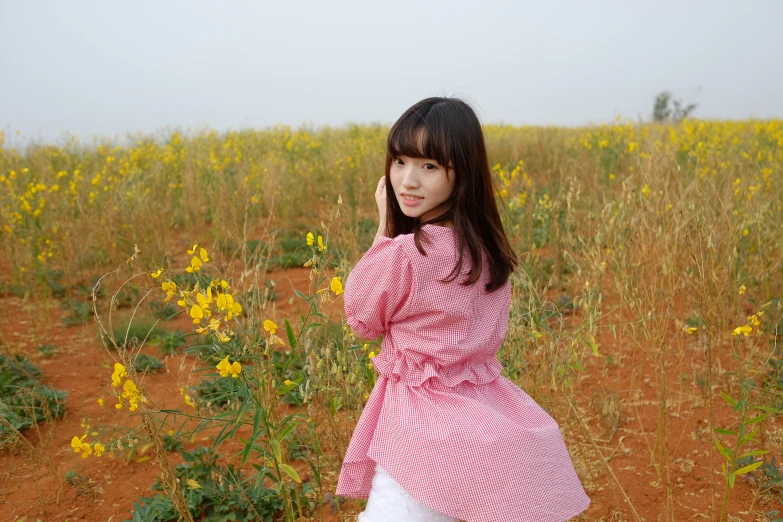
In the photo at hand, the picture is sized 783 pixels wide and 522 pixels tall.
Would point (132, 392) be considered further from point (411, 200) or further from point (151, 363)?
point (151, 363)

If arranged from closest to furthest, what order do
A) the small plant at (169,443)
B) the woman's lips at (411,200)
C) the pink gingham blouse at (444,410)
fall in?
the pink gingham blouse at (444,410)
the woman's lips at (411,200)
the small plant at (169,443)

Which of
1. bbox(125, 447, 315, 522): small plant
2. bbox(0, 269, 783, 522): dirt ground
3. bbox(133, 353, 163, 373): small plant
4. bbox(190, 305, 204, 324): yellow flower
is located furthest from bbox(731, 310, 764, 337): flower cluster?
bbox(133, 353, 163, 373): small plant

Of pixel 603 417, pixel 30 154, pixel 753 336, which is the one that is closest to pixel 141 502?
pixel 603 417

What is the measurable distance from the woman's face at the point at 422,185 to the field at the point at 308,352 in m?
0.20

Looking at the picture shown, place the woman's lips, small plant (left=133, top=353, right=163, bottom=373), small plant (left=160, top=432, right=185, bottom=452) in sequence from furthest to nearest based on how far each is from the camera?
1. small plant (left=133, top=353, right=163, bottom=373)
2. small plant (left=160, top=432, right=185, bottom=452)
3. the woman's lips

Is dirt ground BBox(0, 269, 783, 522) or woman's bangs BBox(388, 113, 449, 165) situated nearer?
woman's bangs BBox(388, 113, 449, 165)

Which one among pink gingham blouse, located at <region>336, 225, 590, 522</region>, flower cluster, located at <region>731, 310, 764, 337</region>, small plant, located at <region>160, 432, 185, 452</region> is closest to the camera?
pink gingham blouse, located at <region>336, 225, 590, 522</region>

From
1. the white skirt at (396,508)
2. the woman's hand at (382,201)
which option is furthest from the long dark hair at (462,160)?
the white skirt at (396,508)

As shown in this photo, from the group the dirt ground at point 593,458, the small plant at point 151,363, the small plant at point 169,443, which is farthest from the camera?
the small plant at point 151,363

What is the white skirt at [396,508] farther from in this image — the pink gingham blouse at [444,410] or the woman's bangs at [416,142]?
the woman's bangs at [416,142]

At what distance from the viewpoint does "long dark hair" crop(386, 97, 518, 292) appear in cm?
163

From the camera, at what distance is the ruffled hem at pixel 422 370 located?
61.6 inches

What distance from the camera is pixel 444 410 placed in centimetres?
151

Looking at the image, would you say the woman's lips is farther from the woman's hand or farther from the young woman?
the woman's hand
